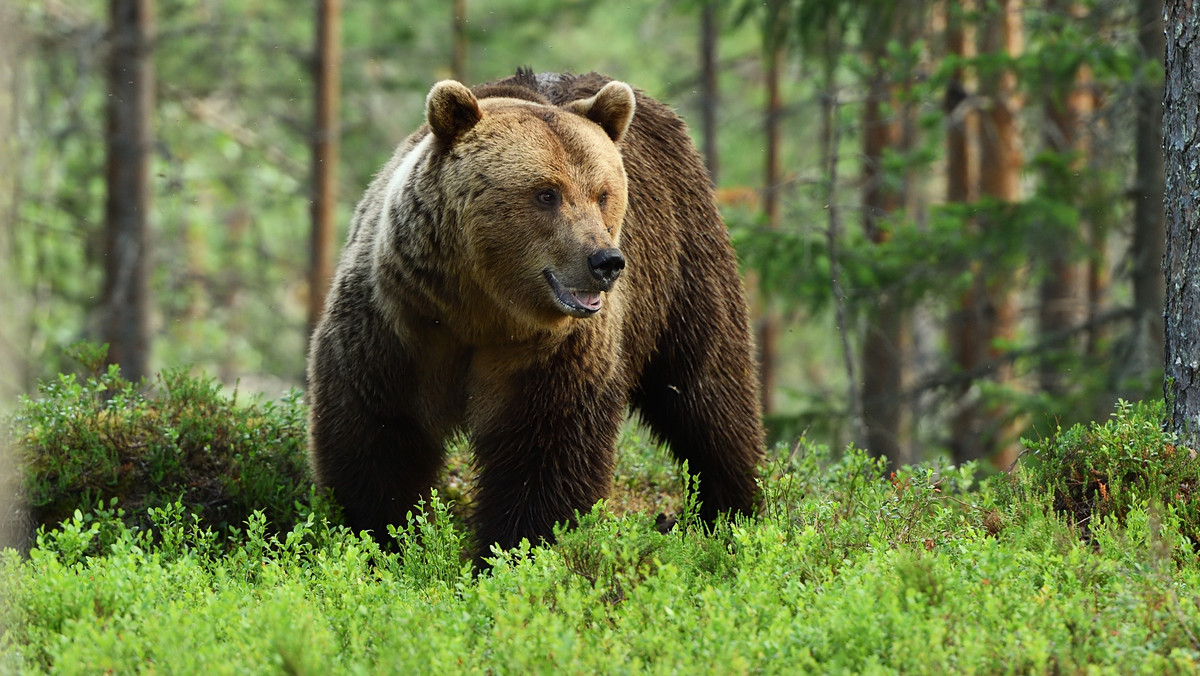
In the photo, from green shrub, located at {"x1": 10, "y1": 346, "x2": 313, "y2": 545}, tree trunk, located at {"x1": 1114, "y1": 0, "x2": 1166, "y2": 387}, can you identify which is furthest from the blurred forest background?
green shrub, located at {"x1": 10, "y1": 346, "x2": 313, "y2": 545}

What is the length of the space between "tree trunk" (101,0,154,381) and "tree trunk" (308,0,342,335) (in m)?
2.48

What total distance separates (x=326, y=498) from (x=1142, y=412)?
143 inches

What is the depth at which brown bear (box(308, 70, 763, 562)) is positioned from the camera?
5.18 metres

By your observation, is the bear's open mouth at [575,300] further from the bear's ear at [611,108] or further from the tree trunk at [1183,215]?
the tree trunk at [1183,215]

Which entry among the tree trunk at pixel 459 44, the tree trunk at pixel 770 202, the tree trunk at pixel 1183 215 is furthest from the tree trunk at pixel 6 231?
the tree trunk at pixel 459 44

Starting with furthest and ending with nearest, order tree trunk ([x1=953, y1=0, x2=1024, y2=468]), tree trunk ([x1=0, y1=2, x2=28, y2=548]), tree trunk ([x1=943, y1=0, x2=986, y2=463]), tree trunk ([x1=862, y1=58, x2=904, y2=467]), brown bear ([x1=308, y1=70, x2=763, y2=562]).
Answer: tree trunk ([x1=953, y1=0, x2=1024, y2=468]) < tree trunk ([x1=943, y1=0, x2=986, y2=463]) < tree trunk ([x1=862, y1=58, x2=904, y2=467]) < brown bear ([x1=308, y1=70, x2=763, y2=562]) < tree trunk ([x1=0, y1=2, x2=28, y2=548])

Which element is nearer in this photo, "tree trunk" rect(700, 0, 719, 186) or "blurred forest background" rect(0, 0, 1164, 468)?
"blurred forest background" rect(0, 0, 1164, 468)

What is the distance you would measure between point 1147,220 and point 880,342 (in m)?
3.57

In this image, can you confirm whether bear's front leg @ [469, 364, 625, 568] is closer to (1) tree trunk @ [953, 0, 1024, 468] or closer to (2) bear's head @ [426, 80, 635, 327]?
(2) bear's head @ [426, 80, 635, 327]

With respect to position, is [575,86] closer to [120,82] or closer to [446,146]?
[446,146]

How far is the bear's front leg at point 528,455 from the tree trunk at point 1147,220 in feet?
22.6

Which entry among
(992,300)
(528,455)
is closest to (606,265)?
(528,455)

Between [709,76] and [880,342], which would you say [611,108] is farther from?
[709,76]

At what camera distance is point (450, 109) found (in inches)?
208
